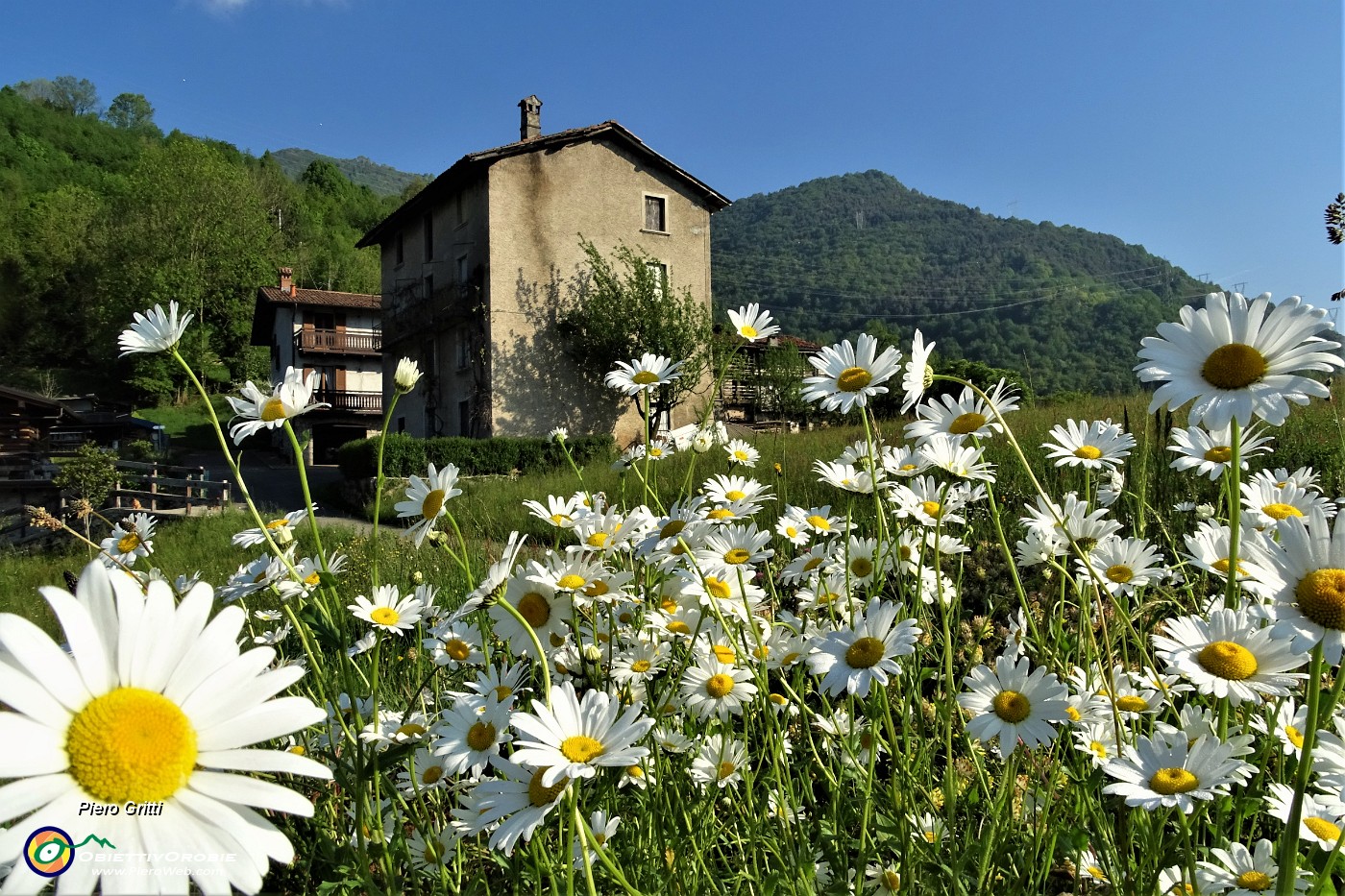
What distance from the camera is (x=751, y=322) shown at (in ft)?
9.47

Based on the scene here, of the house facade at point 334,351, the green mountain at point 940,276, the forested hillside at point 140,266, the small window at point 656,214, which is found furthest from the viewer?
the green mountain at point 940,276

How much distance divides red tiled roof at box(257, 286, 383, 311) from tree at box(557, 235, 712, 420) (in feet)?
51.8

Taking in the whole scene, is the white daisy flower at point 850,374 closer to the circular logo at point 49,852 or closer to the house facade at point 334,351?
the circular logo at point 49,852

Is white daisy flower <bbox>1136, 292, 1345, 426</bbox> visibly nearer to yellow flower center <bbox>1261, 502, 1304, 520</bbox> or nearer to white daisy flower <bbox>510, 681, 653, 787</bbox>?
yellow flower center <bbox>1261, 502, 1304, 520</bbox>

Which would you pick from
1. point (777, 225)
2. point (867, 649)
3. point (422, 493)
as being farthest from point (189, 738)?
point (777, 225)

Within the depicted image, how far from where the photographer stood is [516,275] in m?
21.9

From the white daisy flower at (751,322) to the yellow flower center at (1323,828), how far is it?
1953mm

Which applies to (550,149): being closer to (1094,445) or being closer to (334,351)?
(334,351)

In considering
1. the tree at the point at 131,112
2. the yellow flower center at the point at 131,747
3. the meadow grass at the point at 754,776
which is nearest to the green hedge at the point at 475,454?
the meadow grass at the point at 754,776

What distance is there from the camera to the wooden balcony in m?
34.2

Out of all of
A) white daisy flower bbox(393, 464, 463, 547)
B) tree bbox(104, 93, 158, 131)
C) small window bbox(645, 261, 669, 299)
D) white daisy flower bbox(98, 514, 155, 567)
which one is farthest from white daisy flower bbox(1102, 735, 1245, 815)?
tree bbox(104, 93, 158, 131)

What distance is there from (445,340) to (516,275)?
378cm

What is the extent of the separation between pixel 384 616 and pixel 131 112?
9198cm

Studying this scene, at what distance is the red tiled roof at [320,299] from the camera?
114ft
